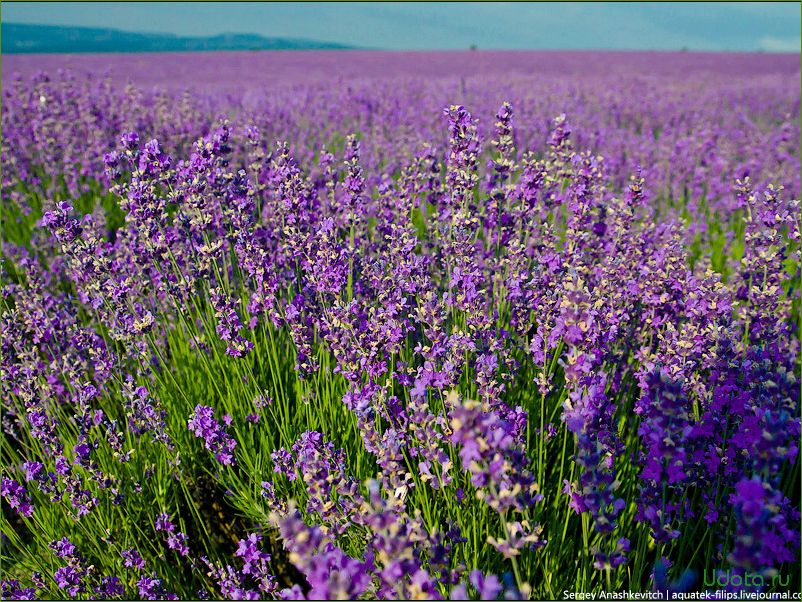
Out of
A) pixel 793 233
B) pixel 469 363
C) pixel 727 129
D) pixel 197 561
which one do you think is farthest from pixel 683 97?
pixel 197 561

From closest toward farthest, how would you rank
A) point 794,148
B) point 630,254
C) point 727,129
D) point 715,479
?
1. point 715,479
2. point 630,254
3. point 794,148
4. point 727,129

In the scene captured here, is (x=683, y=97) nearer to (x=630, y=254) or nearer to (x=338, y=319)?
(x=630, y=254)

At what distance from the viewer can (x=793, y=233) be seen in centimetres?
223

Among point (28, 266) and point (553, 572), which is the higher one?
point (28, 266)

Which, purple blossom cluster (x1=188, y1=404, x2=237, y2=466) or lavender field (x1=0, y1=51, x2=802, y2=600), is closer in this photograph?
lavender field (x1=0, y1=51, x2=802, y2=600)

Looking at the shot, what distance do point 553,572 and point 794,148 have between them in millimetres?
7487

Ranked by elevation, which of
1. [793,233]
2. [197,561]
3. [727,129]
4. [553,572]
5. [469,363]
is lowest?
[197,561]

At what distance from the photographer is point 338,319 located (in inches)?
68.9

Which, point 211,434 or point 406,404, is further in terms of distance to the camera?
point 406,404

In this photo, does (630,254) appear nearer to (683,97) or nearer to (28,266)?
(28,266)

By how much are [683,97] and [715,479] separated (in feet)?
38.1

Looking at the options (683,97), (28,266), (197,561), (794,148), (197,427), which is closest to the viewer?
(197,427)

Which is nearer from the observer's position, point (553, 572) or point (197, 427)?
point (553, 572)

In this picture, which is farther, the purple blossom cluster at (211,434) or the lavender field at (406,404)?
the purple blossom cluster at (211,434)
